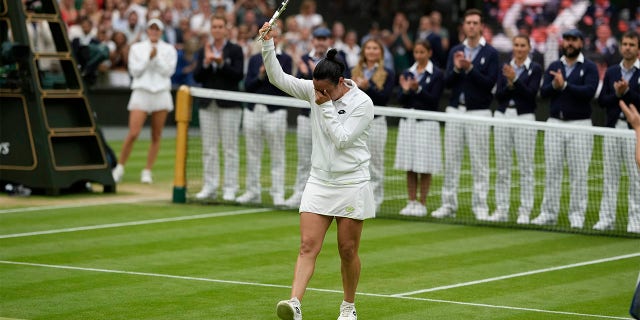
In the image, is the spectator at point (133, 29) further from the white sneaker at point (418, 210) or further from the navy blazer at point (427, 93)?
the white sneaker at point (418, 210)

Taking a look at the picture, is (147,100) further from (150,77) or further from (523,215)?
(523,215)

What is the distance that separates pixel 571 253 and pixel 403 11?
74.5 feet

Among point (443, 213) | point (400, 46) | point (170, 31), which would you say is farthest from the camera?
point (400, 46)

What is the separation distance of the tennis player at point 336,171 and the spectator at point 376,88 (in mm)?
6663

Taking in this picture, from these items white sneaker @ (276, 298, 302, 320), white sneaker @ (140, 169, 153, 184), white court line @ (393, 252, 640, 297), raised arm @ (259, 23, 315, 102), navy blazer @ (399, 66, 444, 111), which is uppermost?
raised arm @ (259, 23, 315, 102)

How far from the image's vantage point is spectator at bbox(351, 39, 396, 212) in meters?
16.6

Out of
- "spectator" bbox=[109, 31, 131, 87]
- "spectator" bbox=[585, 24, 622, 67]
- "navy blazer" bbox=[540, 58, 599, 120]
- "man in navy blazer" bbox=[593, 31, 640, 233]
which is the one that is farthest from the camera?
"spectator" bbox=[109, 31, 131, 87]

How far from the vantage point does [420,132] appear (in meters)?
16.6

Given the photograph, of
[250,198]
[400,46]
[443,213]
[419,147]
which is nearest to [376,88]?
[419,147]

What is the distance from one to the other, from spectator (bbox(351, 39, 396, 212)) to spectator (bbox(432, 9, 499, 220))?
2.93 ft

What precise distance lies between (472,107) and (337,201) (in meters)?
6.94

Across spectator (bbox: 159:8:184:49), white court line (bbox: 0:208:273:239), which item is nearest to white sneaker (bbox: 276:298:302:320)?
white court line (bbox: 0:208:273:239)

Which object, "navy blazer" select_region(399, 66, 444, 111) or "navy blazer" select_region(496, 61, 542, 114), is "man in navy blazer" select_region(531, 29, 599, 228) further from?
"navy blazer" select_region(399, 66, 444, 111)

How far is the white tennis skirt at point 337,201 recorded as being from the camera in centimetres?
962
